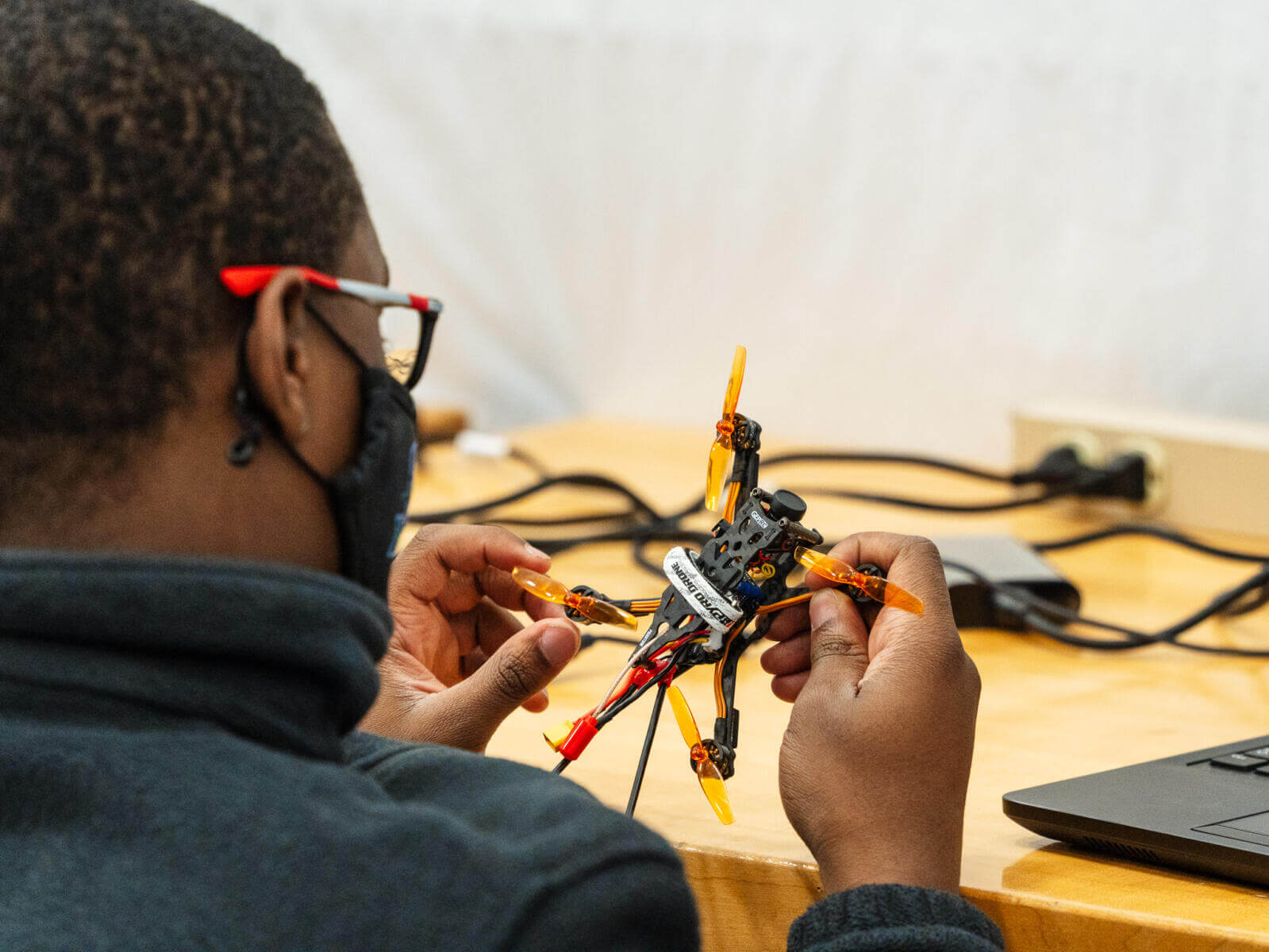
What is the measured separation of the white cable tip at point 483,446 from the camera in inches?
46.1

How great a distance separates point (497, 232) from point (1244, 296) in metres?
0.78

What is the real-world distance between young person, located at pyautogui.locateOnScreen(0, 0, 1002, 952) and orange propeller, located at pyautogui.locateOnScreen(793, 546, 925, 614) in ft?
0.32

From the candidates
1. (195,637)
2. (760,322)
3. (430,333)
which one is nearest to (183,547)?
(195,637)

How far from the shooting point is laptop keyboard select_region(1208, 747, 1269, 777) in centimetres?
54

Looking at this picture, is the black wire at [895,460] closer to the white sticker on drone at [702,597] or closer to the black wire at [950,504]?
the black wire at [950,504]

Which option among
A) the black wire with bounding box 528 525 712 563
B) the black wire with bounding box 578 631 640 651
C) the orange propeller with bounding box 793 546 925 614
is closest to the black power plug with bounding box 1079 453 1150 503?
the black wire with bounding box 528 525 712 563

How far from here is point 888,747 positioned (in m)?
0.47

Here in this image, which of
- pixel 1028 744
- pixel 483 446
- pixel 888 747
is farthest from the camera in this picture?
pixel 483 446

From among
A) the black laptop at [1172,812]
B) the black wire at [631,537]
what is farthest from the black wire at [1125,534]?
the black laptop at [1172,812]

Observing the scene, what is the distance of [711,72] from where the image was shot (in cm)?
126

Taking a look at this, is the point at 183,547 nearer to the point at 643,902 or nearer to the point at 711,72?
the point at 643,902

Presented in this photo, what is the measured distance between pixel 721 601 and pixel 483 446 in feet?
2.37

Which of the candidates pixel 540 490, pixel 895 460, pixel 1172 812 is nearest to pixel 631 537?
pixel 540 490

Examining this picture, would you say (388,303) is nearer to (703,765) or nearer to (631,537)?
(703,765)
